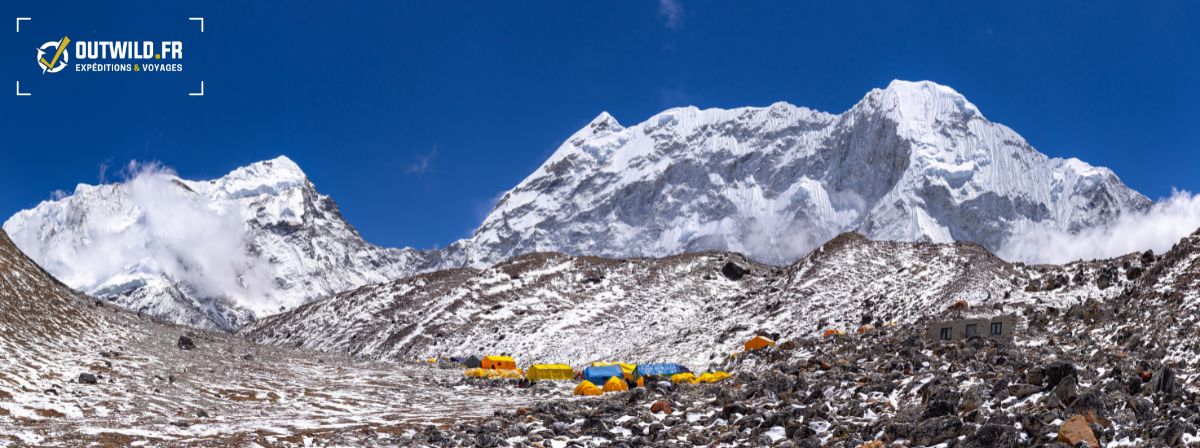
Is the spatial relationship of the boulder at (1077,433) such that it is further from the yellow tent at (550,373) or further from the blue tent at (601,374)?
the yellow tent at (550,373)

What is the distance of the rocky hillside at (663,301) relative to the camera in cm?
7112

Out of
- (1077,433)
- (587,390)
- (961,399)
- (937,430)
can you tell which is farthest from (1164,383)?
(587,390)

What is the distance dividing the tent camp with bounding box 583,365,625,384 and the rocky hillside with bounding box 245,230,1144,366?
1059 cm

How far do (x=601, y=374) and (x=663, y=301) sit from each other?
39582mm

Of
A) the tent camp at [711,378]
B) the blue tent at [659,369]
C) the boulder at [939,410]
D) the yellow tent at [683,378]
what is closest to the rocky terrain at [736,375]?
the boulder at [939,410]

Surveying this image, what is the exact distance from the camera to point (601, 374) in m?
63.1

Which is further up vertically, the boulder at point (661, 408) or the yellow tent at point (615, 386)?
the yellow tent at point (615, 386)

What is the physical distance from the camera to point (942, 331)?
49469 millimetres

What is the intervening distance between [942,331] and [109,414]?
3841 cm

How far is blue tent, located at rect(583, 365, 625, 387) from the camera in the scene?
62.6 meters

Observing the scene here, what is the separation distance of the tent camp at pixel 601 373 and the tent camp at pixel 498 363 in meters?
13.7

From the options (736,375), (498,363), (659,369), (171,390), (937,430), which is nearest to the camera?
(937,430)

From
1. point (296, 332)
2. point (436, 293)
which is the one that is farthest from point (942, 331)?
point (296, 332)

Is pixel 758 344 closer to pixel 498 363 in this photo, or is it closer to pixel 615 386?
pixel 615 386
